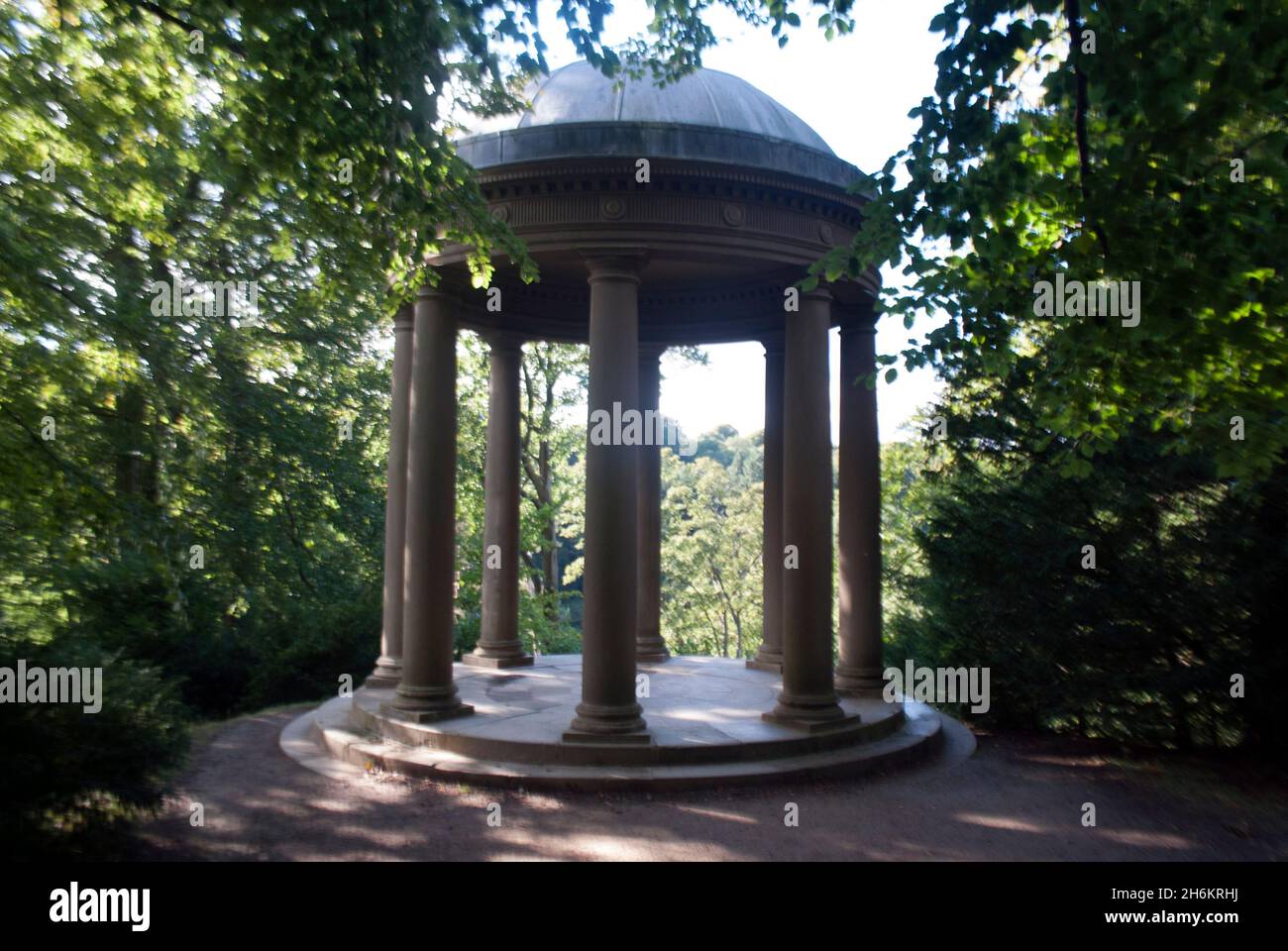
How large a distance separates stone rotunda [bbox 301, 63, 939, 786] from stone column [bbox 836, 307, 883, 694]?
1.6 inches

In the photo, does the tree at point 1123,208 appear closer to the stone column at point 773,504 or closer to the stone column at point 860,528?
the stone column at point 860,528

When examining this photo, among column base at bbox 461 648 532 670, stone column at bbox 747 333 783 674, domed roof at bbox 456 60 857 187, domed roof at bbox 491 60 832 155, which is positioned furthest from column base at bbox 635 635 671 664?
domed roof at bbox 491 60 832 155

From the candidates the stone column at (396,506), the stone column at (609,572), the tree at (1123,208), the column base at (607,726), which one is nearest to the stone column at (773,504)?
the stone column at (609,572)

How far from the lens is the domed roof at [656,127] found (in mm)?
13070

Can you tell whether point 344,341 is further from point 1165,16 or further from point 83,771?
point 1165,16

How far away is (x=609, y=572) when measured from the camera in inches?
496

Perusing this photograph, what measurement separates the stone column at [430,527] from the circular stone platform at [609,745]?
659mm

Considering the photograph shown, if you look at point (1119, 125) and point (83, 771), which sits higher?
point (1119, 125)

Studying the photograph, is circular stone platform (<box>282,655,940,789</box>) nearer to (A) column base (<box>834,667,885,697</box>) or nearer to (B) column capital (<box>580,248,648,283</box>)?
(A) column base (<box>834,667,885,697</box>)

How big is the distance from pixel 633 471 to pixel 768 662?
882 centimetres

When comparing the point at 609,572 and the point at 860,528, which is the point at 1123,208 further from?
the point at 860,528

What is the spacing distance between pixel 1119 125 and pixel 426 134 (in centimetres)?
734
